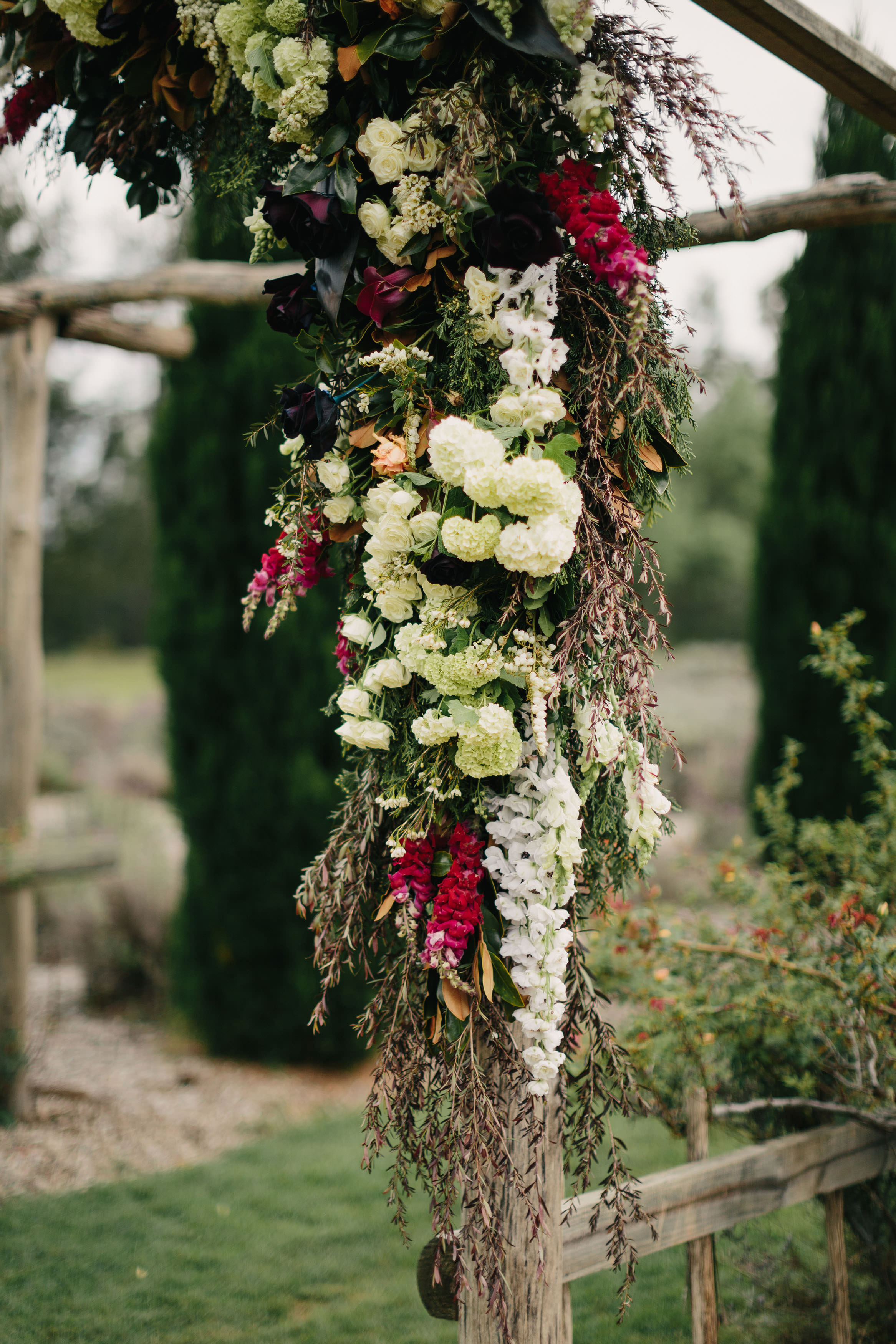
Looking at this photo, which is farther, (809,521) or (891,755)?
(809,521)

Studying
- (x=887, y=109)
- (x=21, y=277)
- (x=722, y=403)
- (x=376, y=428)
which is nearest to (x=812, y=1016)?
(x=376, y=428)

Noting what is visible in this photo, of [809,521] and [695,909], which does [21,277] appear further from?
[695,909]

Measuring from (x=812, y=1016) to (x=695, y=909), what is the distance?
0.59 meters

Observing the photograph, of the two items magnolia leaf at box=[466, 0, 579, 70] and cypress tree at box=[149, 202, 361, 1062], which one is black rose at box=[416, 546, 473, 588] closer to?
magnolia leaf at box=[466, 0, 579, 70]

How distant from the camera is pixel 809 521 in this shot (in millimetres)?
5125

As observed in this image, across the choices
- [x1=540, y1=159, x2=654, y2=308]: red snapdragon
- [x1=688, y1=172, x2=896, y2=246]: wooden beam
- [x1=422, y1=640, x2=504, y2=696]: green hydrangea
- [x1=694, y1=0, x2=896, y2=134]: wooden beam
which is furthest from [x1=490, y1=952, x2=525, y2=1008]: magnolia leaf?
[x1=688, y1=172, x2=896, y2=246]: wooden beam

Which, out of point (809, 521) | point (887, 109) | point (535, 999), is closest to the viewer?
point (535, 999)

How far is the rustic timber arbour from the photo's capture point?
1.44 metres

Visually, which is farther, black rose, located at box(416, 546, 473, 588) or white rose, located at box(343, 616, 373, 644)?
white rose, located at box(343, 616, 373, 644)

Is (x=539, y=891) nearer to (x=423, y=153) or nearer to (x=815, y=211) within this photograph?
(x=423, y=153)

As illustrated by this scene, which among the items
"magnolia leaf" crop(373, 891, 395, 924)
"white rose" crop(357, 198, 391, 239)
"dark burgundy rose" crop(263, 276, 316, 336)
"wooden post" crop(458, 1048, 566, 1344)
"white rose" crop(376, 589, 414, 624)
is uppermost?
"white rose" crop(357, 198, 391, 239)

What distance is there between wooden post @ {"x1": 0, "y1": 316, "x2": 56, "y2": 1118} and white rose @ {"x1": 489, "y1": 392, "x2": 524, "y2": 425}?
3.08 meters

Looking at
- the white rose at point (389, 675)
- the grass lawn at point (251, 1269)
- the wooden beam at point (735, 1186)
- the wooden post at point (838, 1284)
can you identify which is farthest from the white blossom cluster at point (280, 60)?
the grass lawn at point (251, 1269)

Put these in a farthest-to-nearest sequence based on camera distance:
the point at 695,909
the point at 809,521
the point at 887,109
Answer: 1. the point at 809,521
2. the point at 695,909
3. the point at 887,109
